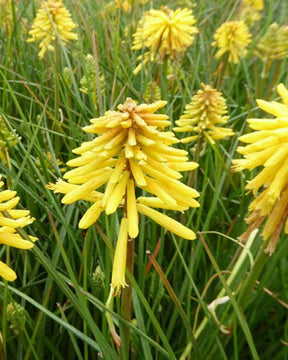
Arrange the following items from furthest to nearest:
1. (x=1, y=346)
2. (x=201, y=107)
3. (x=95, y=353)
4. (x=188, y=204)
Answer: (x=201, y=107), (x=95, y=353), (x=1, y=346), (x=188, y=204)

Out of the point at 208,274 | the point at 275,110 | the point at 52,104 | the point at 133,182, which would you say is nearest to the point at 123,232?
the point at 133,182

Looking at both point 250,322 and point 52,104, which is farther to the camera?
point 52,104

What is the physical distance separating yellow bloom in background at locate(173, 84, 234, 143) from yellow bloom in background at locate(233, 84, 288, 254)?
0.95m

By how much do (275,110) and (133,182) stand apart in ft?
1.34

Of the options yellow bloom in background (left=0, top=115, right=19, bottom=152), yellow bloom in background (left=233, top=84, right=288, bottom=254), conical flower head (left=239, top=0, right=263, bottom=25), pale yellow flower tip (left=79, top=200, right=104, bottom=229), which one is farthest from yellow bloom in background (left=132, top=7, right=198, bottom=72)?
pale yellow flower tip (left=79, top=200, right=104, bottom=229)

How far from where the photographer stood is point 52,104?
285 centimetres

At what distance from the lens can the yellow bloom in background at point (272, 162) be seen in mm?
1128

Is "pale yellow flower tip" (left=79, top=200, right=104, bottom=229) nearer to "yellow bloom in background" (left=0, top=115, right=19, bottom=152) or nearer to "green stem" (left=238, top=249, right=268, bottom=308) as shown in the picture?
"green stem" (left=238, top=249, right=268, bottom=308)

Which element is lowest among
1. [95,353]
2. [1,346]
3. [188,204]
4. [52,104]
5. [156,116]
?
[95,353]

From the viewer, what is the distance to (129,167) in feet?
3.78

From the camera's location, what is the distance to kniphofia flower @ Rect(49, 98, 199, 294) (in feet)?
3.58

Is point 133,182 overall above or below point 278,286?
above

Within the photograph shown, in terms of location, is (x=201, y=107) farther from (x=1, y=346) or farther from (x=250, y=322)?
(x=1, y=346)

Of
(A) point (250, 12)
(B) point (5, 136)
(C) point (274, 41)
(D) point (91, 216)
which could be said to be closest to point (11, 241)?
(D) point (91, 216)
